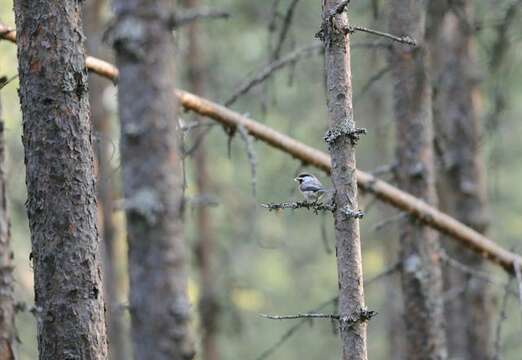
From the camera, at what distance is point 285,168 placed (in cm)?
1362

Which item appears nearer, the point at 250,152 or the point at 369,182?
the point at 250,152

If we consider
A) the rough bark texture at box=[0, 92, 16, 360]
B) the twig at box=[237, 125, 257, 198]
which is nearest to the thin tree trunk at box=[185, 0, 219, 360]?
the twig at box=[237, 125, 257, 198]

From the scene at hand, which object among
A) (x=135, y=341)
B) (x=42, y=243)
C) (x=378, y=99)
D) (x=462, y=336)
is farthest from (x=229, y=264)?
(x=135, y=341)

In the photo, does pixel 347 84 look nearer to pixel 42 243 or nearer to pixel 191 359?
pixel 191 359

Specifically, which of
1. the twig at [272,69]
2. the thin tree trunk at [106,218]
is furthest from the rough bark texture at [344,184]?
the thin tree trunk at [106,218]

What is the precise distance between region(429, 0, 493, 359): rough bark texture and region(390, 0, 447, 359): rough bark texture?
10.1 feet

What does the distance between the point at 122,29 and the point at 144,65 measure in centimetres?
18

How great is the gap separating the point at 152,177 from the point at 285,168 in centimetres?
1017

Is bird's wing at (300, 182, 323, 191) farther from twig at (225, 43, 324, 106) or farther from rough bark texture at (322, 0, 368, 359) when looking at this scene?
twig at (225, 43, 324, 106)

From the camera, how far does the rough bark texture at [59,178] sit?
526 centimetres

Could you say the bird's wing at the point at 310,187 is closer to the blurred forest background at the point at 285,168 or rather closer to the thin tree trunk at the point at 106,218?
the blurred forest background at the point at 285,168

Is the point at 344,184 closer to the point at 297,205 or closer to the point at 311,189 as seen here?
the point at 297,205

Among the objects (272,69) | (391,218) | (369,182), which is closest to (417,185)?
(391,218)

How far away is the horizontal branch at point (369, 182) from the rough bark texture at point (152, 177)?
3.18m
